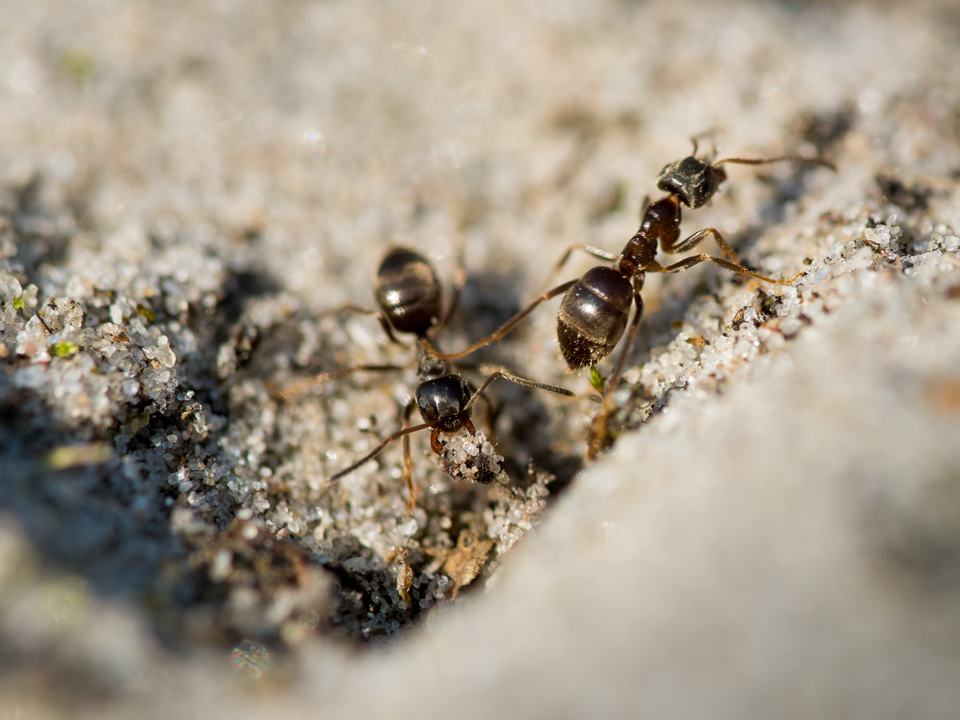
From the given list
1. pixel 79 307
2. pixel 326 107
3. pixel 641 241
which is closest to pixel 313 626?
pixel 79 307

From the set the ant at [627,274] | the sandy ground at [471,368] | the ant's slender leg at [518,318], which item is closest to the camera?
the sandy ground at [471,368]

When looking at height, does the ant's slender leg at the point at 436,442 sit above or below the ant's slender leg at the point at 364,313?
below

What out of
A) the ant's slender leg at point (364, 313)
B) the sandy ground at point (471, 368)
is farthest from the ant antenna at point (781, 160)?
the ant's slender leg at point (364, 313)

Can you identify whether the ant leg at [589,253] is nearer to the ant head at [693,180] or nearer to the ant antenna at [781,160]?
the ant head at [693,180]

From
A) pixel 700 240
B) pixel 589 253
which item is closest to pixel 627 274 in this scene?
pixel 589 253

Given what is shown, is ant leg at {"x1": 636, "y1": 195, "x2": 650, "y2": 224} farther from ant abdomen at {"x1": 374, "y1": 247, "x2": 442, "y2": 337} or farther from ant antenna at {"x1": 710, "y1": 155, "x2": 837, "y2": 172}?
ant abdomen at {"x1": 374, "y1": 247, "x2": 442, "y2": 337}

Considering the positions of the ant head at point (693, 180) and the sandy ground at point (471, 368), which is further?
the ant head at point (693, 180)
